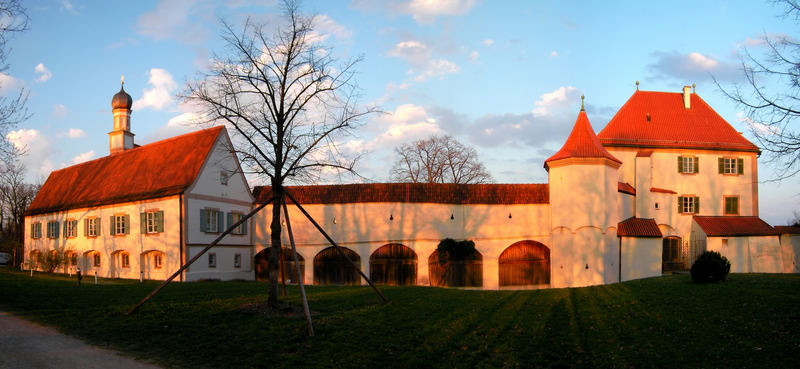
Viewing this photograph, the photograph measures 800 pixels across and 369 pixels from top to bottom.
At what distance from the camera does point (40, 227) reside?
124 feet

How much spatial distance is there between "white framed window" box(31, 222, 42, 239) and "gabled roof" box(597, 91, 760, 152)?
3570 cm

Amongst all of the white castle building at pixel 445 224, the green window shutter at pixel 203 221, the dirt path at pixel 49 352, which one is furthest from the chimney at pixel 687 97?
the dirt path at pixel 49 352

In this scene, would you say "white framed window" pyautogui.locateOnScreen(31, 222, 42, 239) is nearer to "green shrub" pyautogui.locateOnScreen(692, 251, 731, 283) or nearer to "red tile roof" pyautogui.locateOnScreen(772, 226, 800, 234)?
"green shrub" pyautogui.locateOnScreen(692, 251, 731, 283)

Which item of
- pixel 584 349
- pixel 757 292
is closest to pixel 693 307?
pixel 757 292

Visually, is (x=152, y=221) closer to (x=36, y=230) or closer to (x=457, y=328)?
(x=36, y=230)

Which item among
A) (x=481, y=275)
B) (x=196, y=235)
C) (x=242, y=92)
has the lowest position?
(x=481, y=275)

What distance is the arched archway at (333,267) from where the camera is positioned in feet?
95.8

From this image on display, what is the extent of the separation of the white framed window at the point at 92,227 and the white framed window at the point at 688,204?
3277cm

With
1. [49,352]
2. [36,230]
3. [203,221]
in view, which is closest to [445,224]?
[203,221]

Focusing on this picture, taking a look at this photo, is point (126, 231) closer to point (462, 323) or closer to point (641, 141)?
point (462, 323)

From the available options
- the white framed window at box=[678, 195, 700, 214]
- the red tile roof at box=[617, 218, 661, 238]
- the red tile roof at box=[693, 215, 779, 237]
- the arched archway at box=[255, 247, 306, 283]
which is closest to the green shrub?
the red tile roof at box=[617, 218, 661, 238]

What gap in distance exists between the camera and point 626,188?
104 ft

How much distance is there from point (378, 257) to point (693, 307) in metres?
17.1

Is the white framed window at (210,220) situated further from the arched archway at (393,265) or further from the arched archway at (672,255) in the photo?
the arched archway at (672,255)
